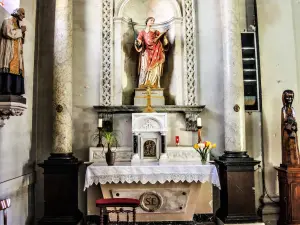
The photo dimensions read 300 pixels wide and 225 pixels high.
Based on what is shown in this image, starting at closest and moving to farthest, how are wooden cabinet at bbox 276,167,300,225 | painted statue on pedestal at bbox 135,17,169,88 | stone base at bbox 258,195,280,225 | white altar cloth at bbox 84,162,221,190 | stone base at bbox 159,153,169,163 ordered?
white altar cloth at bbox 84,162,221,190, wooden cabinet at bbox 276,167,300,225, stone base at bbox 159,153,169,163, stone base at bbox 258,195,280,225, painted statue on pedestal at bbox 135,17,169,88

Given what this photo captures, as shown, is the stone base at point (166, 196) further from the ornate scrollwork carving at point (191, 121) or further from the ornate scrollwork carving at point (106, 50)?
the ornate scrollwork carving at point (106, 50)

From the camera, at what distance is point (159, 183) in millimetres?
5703

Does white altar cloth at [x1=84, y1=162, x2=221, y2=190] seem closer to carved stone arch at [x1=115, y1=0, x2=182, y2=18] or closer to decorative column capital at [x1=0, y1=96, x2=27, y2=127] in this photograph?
decorative column capital at [x1=0, y1=96, x2=27, y2=127]

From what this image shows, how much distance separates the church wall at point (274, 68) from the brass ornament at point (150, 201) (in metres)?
2.23

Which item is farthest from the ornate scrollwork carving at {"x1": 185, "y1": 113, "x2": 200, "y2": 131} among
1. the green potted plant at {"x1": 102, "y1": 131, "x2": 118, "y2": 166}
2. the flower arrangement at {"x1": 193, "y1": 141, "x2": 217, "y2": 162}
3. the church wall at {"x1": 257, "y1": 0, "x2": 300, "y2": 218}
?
the green potted plant at {"x1": 102, "y1": 131, "x2": 118, "y2": 166}

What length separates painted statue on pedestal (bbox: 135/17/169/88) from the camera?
21.9ft

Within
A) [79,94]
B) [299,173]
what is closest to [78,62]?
[79,94]

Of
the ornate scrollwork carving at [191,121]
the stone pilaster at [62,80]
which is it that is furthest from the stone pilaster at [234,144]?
the stone pilaster at [62,80]

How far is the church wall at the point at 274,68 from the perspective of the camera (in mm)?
6352

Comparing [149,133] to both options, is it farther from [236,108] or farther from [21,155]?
[21,155]

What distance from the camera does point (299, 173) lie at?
5562mm

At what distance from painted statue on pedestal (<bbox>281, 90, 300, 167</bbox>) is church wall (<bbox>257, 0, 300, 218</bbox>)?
52 cm

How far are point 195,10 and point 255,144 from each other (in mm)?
3043

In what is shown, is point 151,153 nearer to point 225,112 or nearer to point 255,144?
point 225,112
